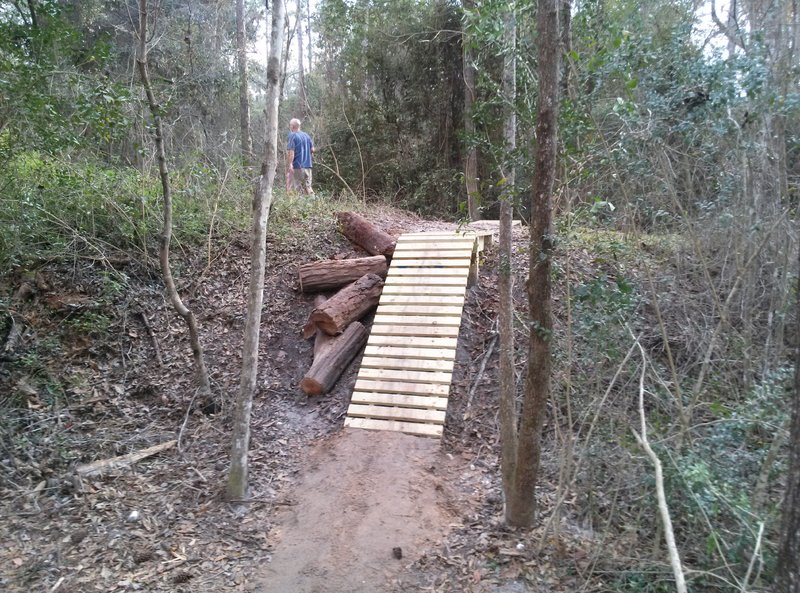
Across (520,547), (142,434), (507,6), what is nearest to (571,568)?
(520,547)

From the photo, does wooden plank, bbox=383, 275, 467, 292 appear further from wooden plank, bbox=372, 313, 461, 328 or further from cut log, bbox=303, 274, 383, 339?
wooden plank, bbox=372, 313, 461, 328

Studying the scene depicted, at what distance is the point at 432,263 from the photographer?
23.9 feet

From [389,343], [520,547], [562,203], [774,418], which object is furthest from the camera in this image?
[389,343]

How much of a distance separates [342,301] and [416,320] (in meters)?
1.04

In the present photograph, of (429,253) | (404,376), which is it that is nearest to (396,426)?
(404,376)

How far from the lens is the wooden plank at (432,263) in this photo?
281 inches

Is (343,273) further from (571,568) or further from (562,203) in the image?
(571,568)

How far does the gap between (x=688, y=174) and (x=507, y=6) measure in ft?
6.81

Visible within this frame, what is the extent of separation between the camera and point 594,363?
4430mm

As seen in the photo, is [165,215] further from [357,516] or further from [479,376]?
[479,376]

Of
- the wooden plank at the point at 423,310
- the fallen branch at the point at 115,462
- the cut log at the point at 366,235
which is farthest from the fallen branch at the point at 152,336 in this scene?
the cut log at the point at 366,235

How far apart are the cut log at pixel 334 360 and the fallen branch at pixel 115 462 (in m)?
1.65

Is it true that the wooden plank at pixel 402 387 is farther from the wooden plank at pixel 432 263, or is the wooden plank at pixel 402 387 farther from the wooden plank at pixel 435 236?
the wooden plank at pixel 435 236

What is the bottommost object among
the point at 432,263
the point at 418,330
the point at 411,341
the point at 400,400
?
the point at 400,400
